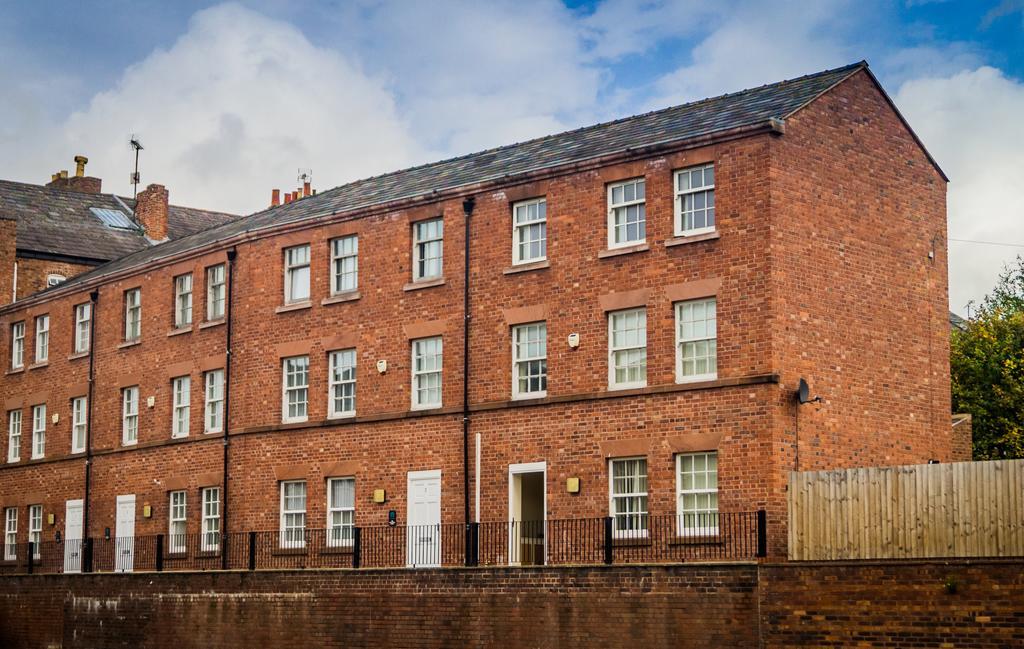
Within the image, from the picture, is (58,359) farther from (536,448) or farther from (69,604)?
(536,448)

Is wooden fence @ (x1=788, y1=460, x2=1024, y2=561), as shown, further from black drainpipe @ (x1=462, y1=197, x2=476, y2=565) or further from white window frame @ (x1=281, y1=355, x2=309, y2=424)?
white window frame @ (x1=281, y1=355, x2=309, y2=424)

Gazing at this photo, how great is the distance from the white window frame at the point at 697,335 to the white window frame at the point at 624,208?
1.75 m

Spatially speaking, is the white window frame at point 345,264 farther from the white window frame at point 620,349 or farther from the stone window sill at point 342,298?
the white window frame at point 620,349

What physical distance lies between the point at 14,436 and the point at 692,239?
27838mm

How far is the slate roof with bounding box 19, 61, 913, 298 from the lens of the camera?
1222 inches

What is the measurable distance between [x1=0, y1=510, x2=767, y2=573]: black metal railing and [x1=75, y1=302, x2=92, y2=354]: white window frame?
597cm

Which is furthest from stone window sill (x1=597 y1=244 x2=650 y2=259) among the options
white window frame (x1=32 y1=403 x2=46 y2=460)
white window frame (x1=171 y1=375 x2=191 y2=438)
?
white window frame (x1=32 y1=403 x2=46 y2=460)

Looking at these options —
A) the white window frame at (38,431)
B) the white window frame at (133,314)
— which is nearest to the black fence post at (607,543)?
the white window frame at (133,314)

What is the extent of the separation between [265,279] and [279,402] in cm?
319

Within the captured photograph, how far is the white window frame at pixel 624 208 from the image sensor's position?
102ft

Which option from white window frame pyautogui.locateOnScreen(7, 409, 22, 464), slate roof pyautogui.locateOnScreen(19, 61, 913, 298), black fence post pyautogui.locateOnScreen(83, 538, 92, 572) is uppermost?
slate roof pyautogui.locateOnScreen(19, 61, 913, 298)

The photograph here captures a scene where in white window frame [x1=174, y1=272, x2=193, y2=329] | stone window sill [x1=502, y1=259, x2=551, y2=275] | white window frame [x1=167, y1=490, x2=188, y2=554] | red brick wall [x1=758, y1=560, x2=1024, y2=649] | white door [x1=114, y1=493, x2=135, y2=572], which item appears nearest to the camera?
red brick wall [x1=758, y1=560, x2=1024, y2=649]

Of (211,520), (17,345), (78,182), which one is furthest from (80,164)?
(211,520)

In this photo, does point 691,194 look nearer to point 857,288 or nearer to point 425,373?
point 857,288
